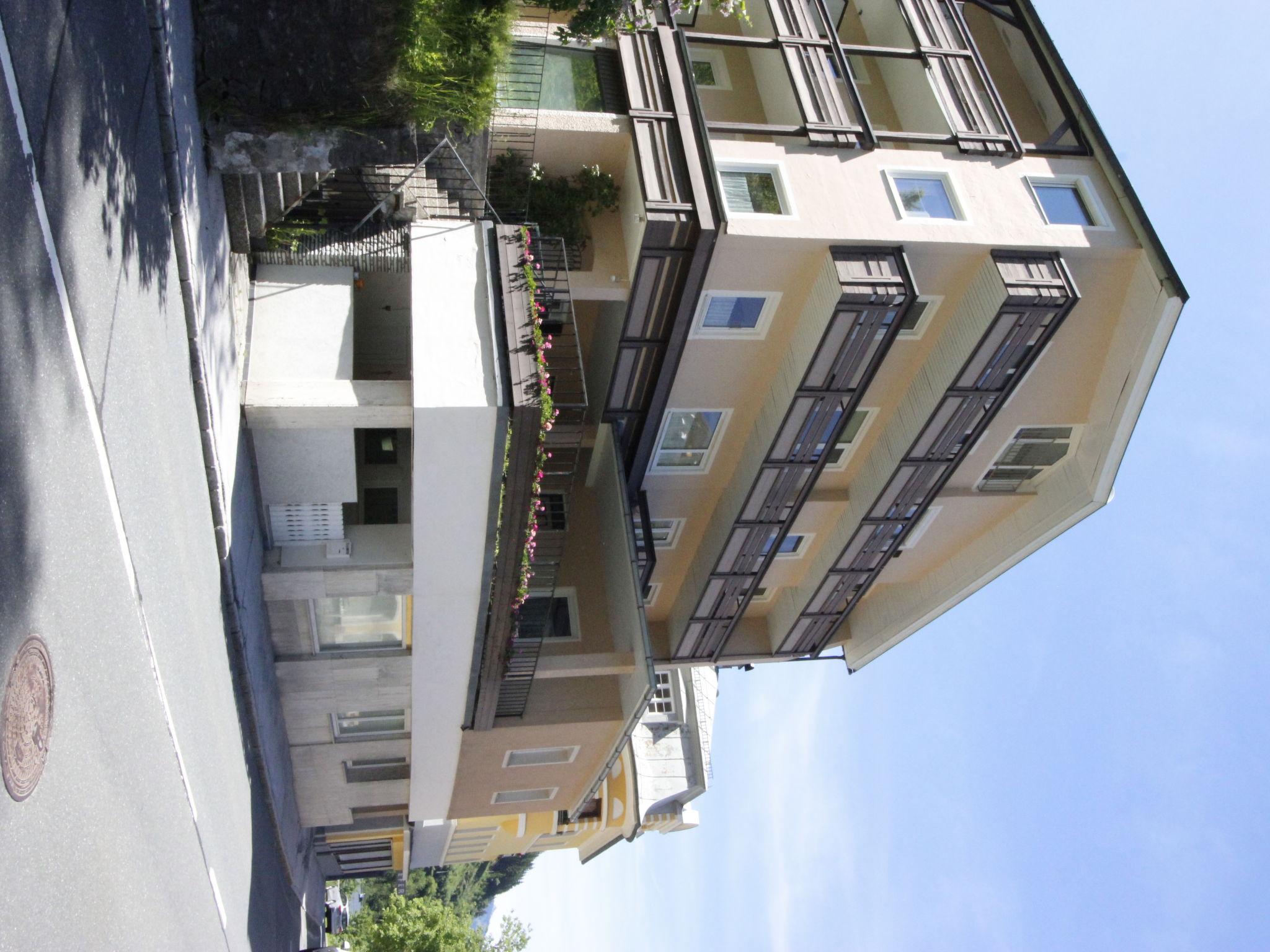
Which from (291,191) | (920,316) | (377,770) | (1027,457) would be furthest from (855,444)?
(377,770)

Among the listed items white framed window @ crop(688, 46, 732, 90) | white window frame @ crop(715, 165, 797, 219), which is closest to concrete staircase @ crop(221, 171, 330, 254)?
white window frame @ crop(715, 165, 797, 219)

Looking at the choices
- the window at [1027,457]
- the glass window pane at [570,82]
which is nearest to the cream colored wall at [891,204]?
the glass window pane at [570,82]

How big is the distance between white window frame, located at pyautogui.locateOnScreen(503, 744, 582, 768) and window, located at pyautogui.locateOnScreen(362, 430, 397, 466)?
8.60m

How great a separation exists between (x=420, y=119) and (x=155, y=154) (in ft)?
12.7

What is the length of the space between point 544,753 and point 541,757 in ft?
0.71

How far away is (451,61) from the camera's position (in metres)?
13.0

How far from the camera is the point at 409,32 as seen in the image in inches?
482

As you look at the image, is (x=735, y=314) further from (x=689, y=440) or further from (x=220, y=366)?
(x=220, y=366)

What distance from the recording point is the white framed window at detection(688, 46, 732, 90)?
1825 cm

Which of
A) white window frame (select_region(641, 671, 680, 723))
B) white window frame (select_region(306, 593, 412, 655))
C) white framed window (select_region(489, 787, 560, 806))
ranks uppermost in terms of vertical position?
white window frame (select_region(641, 671, 680, 723))

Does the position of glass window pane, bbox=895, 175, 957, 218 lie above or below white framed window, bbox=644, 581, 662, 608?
above

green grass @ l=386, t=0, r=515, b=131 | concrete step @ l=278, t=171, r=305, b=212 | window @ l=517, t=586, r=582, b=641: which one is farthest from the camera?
window @ l=517, t=586, r=582, b=641

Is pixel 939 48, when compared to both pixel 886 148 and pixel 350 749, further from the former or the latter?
pixel 350 749

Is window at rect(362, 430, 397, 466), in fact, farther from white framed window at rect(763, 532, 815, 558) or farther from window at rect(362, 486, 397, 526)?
white framed window at rect(763, 532, 815, 558)
